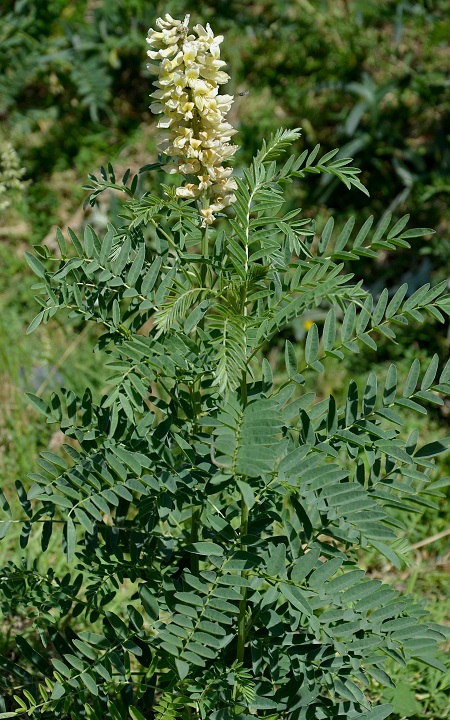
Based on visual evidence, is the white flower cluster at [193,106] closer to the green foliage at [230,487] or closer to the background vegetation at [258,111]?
the green foliage at [230,487]

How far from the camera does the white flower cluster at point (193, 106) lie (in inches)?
51.7

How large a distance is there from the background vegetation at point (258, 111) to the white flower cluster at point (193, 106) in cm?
165

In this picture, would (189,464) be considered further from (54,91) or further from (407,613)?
(54,91)

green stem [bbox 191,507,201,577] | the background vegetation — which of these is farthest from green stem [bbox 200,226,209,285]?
the background vegetation

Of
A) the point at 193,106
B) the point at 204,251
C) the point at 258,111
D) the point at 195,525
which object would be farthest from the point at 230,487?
the point at 258,111

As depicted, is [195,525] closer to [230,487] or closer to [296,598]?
[230,487]

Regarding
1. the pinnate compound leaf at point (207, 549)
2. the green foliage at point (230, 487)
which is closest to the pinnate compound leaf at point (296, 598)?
the green foliage at point (230, 487)

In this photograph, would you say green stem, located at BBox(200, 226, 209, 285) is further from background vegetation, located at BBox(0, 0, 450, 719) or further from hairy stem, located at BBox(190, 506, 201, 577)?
background vegetation, located at BBox(0, 0, 450, 719)

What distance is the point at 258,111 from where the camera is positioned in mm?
4031

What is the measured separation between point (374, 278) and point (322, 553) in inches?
91.7

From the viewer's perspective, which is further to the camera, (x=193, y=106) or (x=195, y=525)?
(x=195, y=525)

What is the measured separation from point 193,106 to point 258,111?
2.84 metres

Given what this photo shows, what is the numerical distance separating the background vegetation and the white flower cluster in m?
1.65

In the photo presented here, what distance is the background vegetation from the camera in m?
3.38
